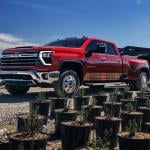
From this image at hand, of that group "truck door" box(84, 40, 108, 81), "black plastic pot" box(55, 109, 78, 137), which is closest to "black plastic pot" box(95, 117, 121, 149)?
"black plastic pot" box(55, 109, 78, 137)

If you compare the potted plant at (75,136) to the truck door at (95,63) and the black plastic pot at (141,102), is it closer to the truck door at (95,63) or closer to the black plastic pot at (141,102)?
the black plastic pot at (141,102)

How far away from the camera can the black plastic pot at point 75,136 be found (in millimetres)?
5840

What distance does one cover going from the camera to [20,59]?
11562 millimetres

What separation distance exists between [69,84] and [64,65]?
57cm

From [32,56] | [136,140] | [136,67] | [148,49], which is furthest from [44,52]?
[148,49]

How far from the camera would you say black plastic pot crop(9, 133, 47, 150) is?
5.09 metres

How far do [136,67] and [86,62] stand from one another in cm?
334

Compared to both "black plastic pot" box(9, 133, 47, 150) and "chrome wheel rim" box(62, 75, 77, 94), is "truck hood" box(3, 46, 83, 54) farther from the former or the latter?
"black plastic pot" box(9, 133, 47, 150)

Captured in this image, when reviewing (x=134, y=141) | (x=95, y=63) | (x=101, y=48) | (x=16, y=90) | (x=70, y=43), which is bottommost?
(x=134, y=141)

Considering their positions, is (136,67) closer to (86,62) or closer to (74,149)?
(86,62)

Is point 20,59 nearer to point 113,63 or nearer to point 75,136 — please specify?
point 113,63

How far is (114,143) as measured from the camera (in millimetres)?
6359

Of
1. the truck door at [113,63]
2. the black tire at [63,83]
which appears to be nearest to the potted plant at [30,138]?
the black tire at [63,83]

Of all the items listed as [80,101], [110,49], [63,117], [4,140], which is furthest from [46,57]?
[4,140]
